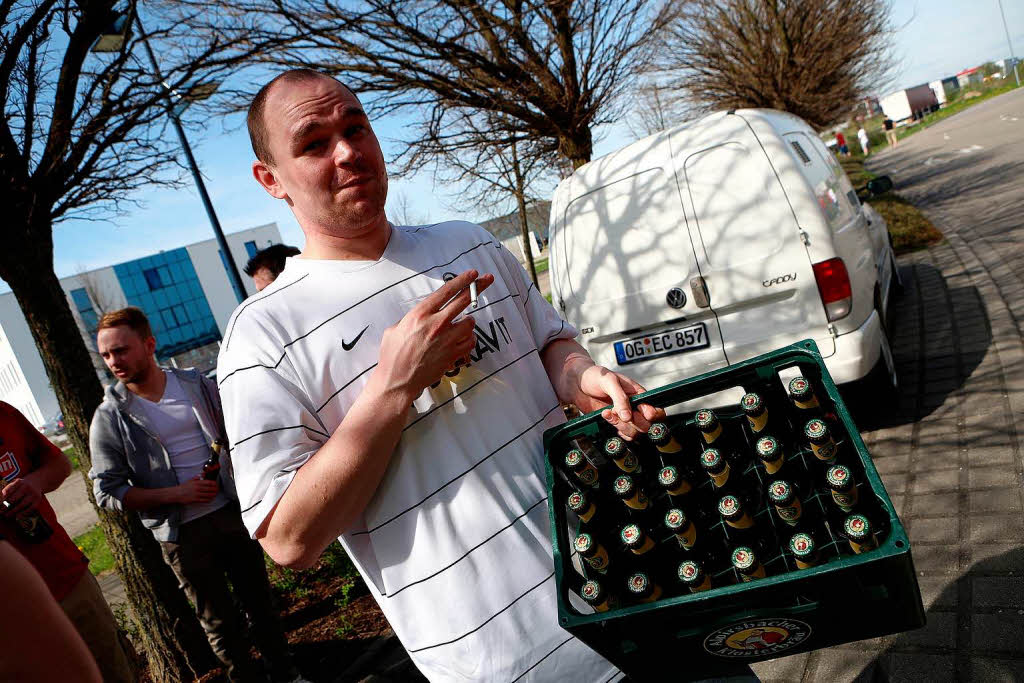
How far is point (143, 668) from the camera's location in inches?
196

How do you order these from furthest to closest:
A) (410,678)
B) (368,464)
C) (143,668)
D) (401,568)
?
1. (143,668)
2. (410,678)
3. (401,568)
4. (368,464)

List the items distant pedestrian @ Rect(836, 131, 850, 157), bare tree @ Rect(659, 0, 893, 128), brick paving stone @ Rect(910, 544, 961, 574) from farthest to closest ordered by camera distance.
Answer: distant pedestrian @ Rect(836, 131, 850, 157), bare tree @ Rect(659, 0, 893, 128), brick paving stone @ Rect(910, 544, 961, 574)

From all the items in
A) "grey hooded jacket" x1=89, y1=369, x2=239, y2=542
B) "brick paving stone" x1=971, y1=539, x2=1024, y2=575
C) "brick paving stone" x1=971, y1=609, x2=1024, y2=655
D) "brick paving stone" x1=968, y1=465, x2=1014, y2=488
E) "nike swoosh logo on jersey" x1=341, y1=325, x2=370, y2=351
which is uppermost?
"nike swoosh logo on jersey" x1=341, y1=325, x2=370, y2=351

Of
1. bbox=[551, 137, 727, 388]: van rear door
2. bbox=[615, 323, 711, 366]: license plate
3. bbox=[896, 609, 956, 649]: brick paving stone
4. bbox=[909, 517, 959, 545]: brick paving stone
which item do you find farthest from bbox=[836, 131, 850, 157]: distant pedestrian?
bbox=[896, 609, 956, 649]: brick paving stone

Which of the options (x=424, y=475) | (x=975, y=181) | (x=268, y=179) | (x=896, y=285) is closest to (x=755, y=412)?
(x=424, y=475)

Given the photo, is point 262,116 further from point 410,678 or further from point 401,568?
point 410,678

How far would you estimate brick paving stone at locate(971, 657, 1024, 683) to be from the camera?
2.46 m

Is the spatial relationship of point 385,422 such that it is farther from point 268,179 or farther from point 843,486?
point 843,486

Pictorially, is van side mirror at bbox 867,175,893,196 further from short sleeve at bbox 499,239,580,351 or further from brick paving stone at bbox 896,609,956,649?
short sleeve at bbox 499,239,580,351

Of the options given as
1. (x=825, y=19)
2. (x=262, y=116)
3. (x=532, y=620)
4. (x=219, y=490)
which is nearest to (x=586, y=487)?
(x=532, y=620)

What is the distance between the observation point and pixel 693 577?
1425 mm

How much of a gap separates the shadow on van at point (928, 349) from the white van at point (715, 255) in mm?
283

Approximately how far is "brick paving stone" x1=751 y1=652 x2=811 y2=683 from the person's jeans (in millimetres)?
2598

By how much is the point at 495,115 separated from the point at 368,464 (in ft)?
21.0
